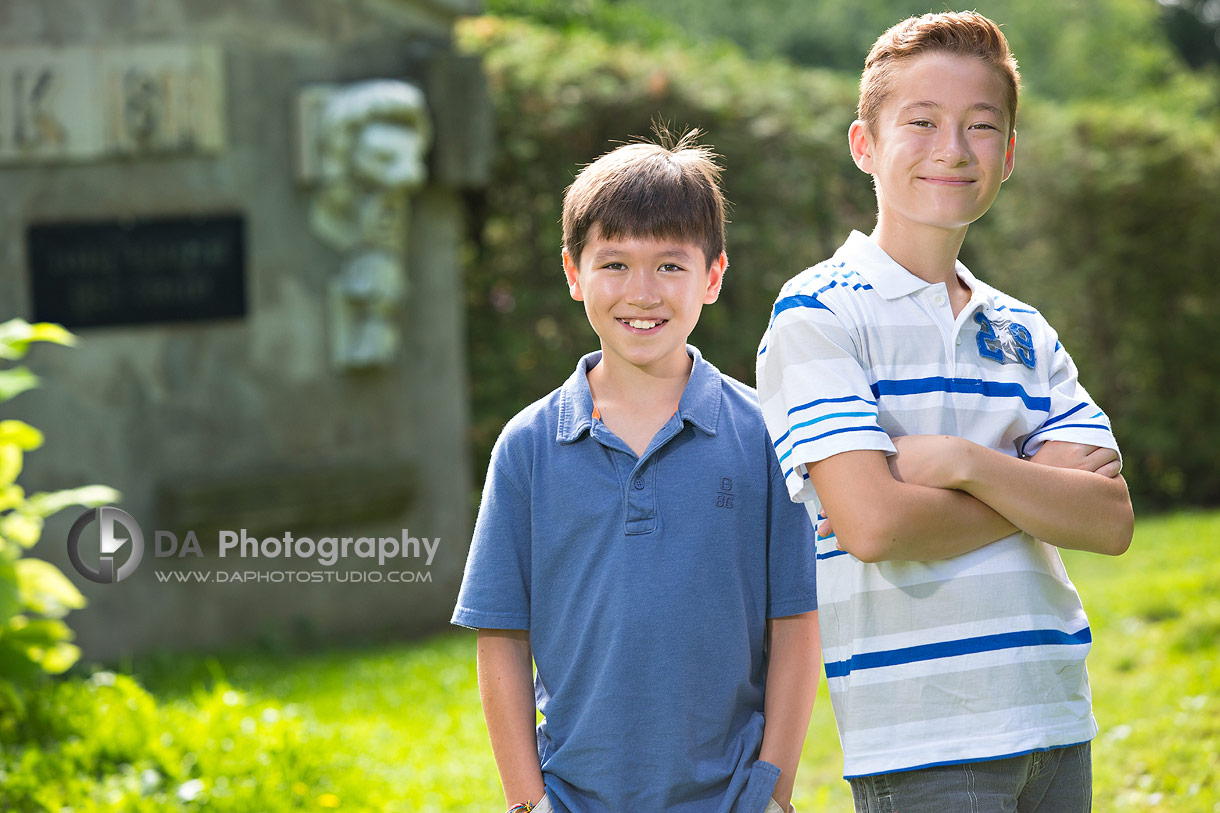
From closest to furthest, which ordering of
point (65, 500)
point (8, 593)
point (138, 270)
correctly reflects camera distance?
1. point (8, 593)
2. point (65, 500)
3. point (138, 270)

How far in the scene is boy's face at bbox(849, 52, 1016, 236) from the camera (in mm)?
1766

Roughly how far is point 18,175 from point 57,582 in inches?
90.7

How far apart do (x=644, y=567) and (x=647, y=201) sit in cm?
54

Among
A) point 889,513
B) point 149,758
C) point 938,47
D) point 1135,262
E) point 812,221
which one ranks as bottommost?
point 149,758

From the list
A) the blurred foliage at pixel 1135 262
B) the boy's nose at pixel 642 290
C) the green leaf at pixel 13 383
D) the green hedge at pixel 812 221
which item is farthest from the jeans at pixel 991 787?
the blurred foliage at pixel 1135 262

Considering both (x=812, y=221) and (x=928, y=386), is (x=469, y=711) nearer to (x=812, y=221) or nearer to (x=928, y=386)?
(x=928, y=386)

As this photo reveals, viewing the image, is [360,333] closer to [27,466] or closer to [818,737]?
[27,466]

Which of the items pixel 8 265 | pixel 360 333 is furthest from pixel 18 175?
pixel 360 333

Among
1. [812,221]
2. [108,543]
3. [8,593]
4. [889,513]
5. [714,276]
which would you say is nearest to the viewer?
[889,513]

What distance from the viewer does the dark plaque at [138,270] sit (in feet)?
17.2

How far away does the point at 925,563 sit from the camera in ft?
5.62

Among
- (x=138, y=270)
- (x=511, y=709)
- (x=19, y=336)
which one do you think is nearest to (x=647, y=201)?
(x=511, y=709)

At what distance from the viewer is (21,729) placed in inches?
137

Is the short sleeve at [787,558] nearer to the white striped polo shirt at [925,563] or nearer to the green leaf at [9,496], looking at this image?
the white striped polo shirt at [925,563]
